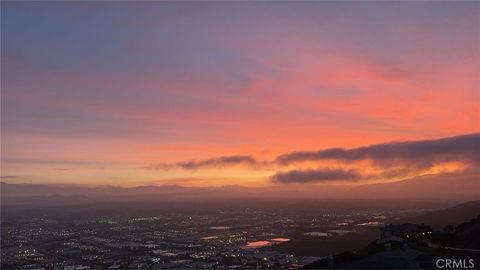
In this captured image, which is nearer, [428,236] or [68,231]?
[428,236]

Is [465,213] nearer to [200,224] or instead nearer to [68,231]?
[200,224]

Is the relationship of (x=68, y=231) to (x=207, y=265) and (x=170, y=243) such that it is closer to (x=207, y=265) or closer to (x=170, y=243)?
(x=170, y=243)

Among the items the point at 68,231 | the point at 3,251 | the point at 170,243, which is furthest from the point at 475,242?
the point at 68,231

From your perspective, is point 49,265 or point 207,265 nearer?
point 207,265

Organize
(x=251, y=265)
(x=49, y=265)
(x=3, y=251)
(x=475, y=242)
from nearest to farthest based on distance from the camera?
(x=475, y=242), (x=251, y=265), (x=49, y=265), (x=3, y=251)

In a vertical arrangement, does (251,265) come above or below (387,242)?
below

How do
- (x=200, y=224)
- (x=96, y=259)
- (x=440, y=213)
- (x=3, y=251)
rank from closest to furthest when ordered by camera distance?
1. (x=96, y=259)
2. (x=3, y=251)
3. (x=440, y=213)
4. (x=200, y=224)

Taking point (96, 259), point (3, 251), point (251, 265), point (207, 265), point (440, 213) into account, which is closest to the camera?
point (251, 265)

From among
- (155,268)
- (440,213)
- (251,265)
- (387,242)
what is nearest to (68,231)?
(155,268)

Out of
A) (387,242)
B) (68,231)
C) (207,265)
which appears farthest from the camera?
(68,231)
